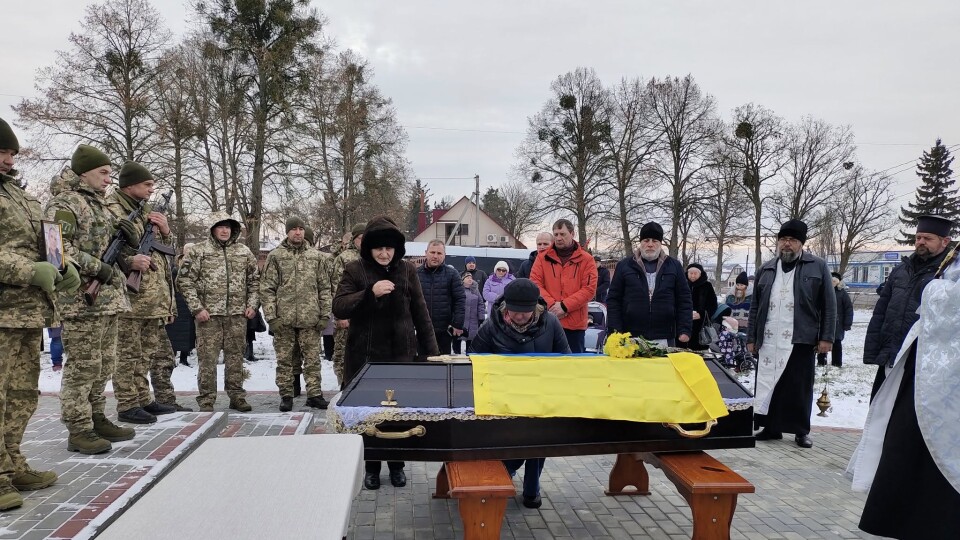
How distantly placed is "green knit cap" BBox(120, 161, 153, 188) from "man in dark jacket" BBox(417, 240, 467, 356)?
2921 mm

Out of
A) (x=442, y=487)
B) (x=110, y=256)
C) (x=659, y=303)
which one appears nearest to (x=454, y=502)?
(x=442, y=487)

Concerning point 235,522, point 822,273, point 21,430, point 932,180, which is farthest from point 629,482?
point 932,180

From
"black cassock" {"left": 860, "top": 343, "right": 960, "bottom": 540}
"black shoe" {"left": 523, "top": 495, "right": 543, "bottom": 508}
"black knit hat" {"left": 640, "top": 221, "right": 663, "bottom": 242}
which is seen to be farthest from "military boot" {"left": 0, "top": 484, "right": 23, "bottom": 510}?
"black knit hat" {"left": 640, "top": 221, "right": 663, "bottom": 242}

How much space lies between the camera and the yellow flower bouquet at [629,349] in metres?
3.35

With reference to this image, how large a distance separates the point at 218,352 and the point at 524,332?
3.62 meters

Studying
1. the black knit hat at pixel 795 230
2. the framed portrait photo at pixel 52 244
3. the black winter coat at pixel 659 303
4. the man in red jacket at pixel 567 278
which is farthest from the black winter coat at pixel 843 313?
the framed portrait photo at pixel 52 244

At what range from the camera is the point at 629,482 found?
13.9 ft

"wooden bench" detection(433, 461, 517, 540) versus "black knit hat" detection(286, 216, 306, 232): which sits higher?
"black knit hat" detection(286, 216, 306, 232)

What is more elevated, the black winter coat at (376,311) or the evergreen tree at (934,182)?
the evergreen tree at (934,182)

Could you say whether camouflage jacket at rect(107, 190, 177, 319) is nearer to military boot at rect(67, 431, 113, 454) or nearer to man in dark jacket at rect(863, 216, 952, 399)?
military boot at rect(67, 431, 113, 454)

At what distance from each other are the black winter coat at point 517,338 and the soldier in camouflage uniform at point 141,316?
274cm

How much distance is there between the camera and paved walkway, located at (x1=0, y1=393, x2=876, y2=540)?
11.0 feet

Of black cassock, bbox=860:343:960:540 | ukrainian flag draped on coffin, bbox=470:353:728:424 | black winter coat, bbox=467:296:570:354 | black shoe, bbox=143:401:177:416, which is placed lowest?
black shoe, bbox=143:401:177:416

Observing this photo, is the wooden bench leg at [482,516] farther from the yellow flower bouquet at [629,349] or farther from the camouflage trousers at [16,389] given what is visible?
the camouflage trousers at [16,389]
